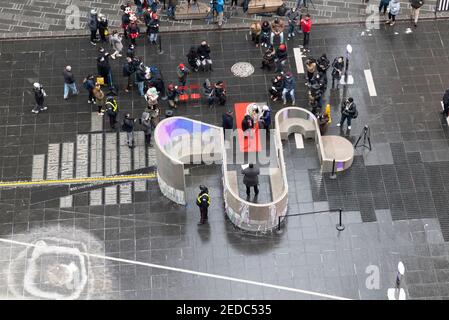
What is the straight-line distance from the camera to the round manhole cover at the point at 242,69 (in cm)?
4959

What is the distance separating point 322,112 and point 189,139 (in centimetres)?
700

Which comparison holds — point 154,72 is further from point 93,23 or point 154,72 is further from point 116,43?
point 93,23

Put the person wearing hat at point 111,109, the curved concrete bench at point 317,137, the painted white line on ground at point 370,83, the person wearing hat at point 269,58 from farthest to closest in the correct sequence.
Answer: the person wearing hat at point 269,58 → the painted white line on ground at point 370,83 → the person wearing hat at point 111,109 → the curved concrete bench at point 317,137

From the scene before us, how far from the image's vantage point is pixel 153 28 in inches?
1977

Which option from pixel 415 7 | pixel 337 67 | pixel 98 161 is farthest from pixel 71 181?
pixel 415 7

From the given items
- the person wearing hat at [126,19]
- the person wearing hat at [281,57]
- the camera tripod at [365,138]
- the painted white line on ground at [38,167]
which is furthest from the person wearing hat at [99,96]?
the camera tripod at [365,138]

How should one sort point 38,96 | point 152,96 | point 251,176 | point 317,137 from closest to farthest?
point 251,176, point 317,137, point 152,96, point 38,96

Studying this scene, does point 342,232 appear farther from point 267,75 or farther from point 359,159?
point 267,75

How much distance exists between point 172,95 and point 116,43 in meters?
4.74

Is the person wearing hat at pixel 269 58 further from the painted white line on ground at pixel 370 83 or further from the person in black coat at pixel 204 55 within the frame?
the painted white line on ground at pixel 370 83

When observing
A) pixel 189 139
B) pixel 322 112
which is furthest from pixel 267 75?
pixel 189 139

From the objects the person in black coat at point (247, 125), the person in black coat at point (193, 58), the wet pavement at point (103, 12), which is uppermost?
the wet pavement at point (103, 12)

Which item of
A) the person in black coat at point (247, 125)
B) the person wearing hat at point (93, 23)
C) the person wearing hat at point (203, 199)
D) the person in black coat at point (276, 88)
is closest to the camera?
the person wearing hat at point (203, 199)

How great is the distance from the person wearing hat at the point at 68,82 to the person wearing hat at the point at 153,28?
15.3 feet
